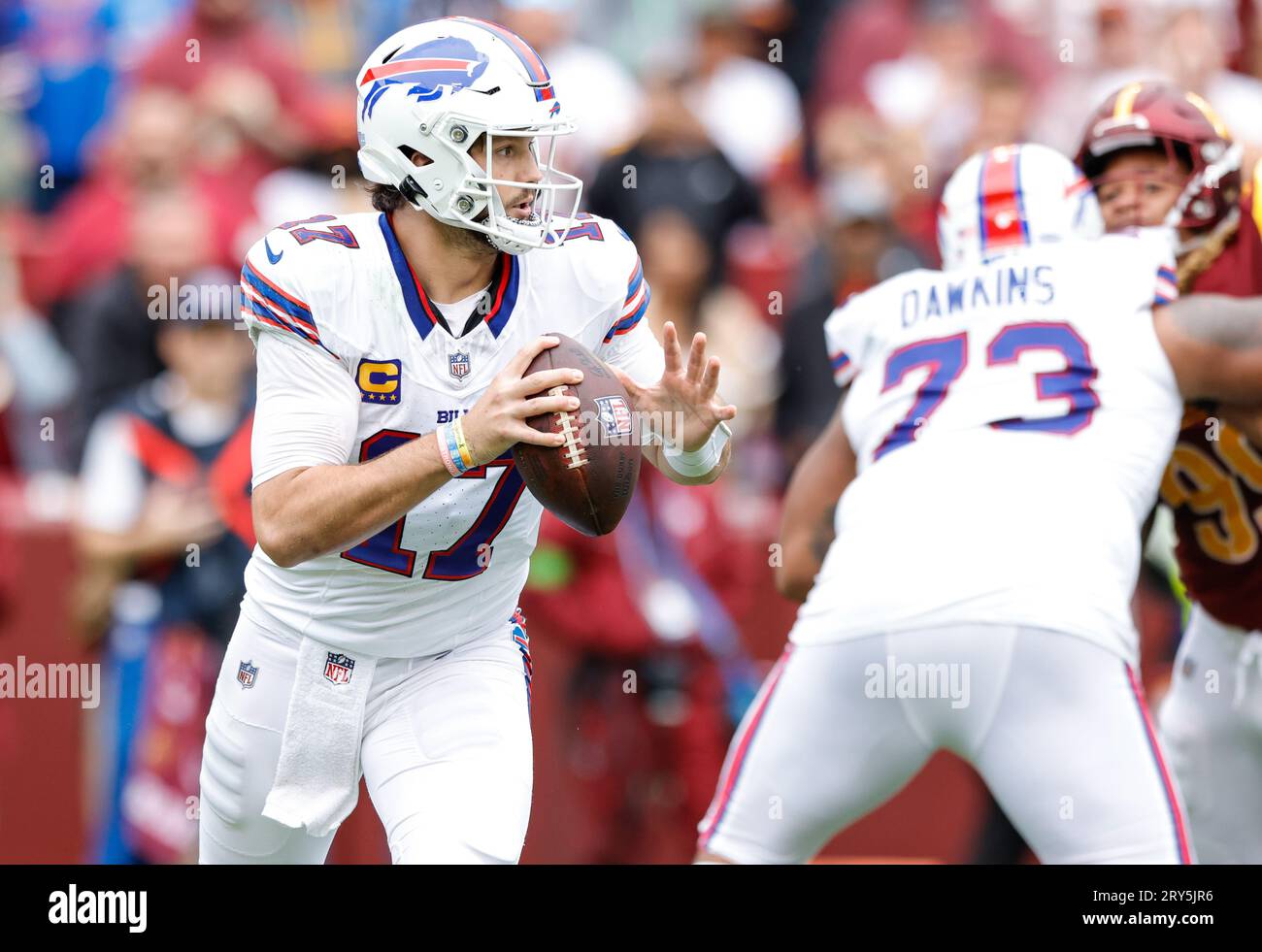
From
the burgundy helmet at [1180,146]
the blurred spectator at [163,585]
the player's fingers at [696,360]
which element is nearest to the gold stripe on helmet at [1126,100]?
the burgundy helmet at [1180,146]

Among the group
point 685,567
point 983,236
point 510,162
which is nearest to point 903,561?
point 983,236

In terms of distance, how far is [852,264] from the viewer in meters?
7.50

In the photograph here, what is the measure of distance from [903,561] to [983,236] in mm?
902

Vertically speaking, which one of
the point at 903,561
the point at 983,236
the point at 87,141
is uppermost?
the point at 87,141

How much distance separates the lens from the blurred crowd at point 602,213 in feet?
20.9

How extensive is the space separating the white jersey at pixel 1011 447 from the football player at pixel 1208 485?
54 cm

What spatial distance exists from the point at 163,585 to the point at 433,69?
9.77 ft

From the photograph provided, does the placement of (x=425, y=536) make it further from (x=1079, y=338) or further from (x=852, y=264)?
(x=852, y=264)

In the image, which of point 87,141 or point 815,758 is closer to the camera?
point 815,758

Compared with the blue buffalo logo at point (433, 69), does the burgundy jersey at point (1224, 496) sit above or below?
below

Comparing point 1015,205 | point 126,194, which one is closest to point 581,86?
point 126,194

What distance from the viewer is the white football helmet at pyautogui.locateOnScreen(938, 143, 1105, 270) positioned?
15.0ft

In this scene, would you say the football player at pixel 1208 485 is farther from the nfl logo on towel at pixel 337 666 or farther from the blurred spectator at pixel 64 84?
the blurred spectator at pixel 64 84

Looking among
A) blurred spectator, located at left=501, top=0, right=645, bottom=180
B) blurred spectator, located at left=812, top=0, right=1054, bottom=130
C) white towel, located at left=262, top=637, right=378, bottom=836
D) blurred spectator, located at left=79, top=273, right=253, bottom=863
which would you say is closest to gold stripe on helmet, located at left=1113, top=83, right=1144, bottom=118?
white towel, located at left=262, top=637, right=378, bottom=836
